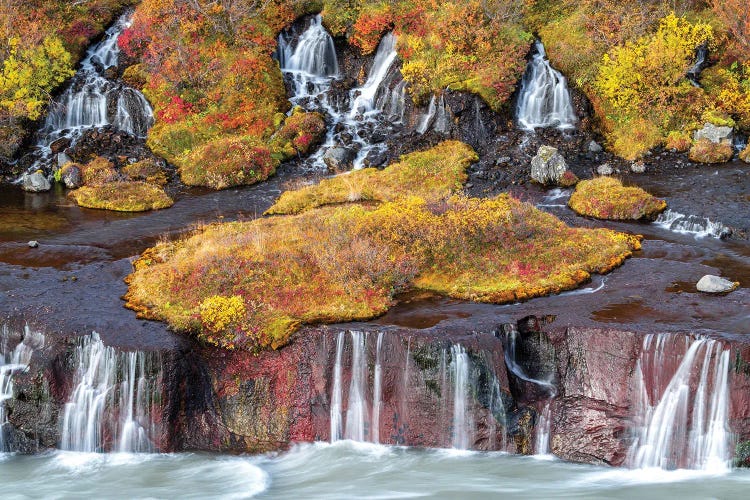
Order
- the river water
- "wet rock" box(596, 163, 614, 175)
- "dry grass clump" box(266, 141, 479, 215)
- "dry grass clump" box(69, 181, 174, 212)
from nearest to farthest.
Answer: the river water → "dry grass clump" box(266, 141, 479, 215) → "dry grass clump" box(69, 181, 174, 212) → "wet rock" box(596, 163, 614, 175)

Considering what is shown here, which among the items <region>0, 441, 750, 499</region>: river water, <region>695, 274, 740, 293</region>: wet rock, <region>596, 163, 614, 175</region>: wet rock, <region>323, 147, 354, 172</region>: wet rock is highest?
<region>323, 147, 354, 172</region>: wet rock

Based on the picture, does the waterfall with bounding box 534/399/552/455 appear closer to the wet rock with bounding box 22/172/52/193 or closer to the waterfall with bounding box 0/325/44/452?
the waterfall with bounding box 0/325/44/452

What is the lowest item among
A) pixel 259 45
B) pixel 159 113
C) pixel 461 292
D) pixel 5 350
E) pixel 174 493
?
pixel 174 493

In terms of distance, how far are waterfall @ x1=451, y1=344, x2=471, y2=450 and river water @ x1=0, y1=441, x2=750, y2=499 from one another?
1.50 ft

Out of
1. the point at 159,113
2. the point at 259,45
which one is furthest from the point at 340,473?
the point at 259,45

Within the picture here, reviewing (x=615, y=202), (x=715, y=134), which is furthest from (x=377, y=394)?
(x=715, y=134)

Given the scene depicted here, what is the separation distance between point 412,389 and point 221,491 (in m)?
4.89

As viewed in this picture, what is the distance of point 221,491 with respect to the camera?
16766mm

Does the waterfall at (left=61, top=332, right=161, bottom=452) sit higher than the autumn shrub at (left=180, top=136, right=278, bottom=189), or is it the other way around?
the autumn shrub at (left=180, top=136, right=278, bottom=189)

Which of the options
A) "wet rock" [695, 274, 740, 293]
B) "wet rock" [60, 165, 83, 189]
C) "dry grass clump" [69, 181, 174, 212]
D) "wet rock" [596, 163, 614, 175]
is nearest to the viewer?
"wet rock" [695, 274, 740, 293]

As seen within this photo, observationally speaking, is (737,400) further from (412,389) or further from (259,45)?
(259,45)

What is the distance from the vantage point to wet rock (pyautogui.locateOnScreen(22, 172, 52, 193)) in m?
33.3

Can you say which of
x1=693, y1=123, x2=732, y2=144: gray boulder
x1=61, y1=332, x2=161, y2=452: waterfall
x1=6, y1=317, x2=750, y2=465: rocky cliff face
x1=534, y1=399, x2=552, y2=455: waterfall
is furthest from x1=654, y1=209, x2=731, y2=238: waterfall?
x1=61, y1=332, x2=161, y2=452: waterfall

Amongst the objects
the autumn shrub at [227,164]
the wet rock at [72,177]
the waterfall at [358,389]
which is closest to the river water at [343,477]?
the waterfall at [358,389]
